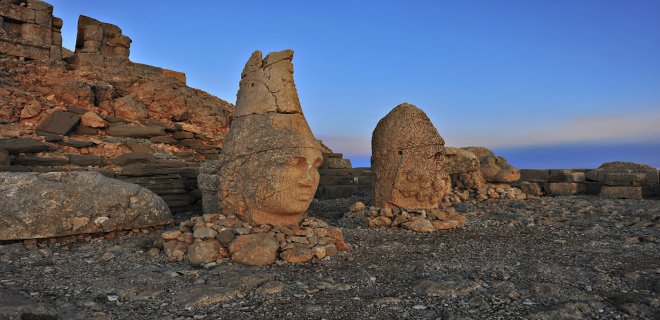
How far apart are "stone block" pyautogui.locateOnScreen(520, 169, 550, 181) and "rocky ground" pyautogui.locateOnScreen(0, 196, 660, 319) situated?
8532mm

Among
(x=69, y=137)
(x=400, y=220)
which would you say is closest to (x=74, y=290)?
(x=400, y=220)

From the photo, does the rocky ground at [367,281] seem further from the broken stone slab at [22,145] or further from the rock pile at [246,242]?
the broken stone slab at [22,145]

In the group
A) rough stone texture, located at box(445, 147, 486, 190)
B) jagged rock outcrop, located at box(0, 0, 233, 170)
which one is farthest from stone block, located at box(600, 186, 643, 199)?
jagged rock outcrop, located at box(0, 0, 233, 170)

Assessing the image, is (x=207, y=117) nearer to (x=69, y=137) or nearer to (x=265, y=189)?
(x=69, y=137)

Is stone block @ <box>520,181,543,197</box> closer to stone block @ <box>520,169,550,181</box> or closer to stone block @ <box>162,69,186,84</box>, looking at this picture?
stone block @ <box>520,169,550,181</box>

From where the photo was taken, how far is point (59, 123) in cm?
1192

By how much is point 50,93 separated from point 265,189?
12.3 metres

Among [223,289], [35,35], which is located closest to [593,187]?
[223,289]

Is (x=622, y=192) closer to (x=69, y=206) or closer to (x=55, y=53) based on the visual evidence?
(x=69, y=206)

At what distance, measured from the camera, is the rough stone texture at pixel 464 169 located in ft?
43.1

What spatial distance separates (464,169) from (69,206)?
10.8 meters

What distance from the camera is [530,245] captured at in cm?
680

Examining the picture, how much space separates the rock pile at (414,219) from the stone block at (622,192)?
7679mm

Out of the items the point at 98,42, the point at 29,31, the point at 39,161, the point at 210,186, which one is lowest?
the point at 210,186
